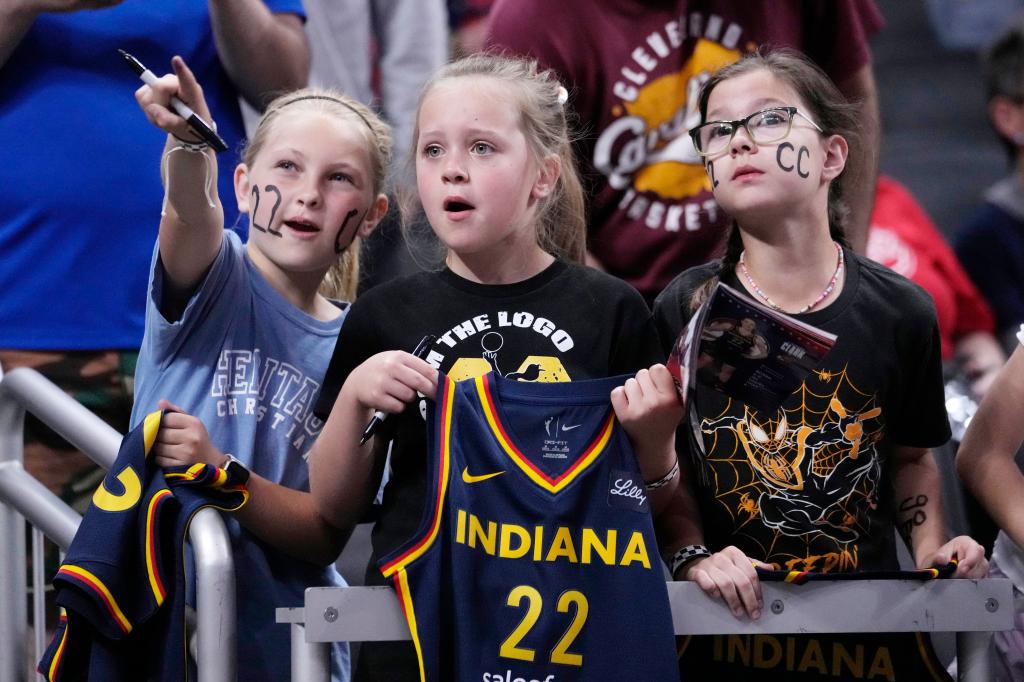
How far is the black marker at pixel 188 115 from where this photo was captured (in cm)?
172

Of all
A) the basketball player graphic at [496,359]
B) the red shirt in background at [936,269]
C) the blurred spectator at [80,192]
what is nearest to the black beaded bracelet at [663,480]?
the basketball player graphic at [496,359]

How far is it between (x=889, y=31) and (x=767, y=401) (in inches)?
167

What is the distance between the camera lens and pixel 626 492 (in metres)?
1.65

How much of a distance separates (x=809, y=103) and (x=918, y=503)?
0.64m

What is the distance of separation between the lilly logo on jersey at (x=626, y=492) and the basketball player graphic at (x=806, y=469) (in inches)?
11.0

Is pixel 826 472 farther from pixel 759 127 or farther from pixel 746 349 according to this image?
pixel 759 127

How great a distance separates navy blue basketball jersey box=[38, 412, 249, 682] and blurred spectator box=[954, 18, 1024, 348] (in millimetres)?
2626

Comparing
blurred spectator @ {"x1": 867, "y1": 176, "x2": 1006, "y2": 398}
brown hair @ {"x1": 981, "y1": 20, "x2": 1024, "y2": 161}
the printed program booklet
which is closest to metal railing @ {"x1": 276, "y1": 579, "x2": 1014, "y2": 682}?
the printed program booklet

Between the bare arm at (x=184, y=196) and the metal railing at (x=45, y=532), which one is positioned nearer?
the metal railing at (x=45, y=532)

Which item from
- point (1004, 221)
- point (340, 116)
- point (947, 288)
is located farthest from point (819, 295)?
point (1004, 221)

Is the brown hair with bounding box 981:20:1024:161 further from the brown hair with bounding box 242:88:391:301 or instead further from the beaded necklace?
the brown hair with bounding box 242:88:391:301

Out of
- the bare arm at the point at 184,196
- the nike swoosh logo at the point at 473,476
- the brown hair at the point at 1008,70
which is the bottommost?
the nike swoosh logo at the point at 473,476

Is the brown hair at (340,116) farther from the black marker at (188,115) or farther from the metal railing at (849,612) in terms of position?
the metal railing at (849,612)

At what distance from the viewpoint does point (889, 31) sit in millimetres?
5410
